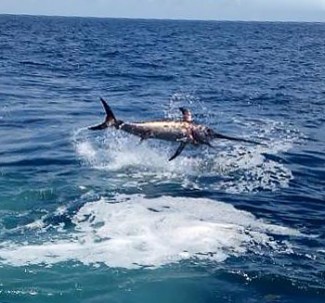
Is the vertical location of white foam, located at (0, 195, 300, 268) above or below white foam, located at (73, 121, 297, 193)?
above

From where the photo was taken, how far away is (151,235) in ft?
44.5

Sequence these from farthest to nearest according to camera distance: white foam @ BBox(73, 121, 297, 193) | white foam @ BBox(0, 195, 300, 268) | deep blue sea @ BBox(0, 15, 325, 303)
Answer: white foam @ BBox(73, 121, 297, 193), white foam @ BBox(0, 195, 300, 268), deep blue sea @ BBox(0, 15, 325, 303)

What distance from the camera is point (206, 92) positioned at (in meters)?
36.4

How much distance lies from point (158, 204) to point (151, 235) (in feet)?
7.64

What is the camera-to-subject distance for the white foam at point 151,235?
12.4 m

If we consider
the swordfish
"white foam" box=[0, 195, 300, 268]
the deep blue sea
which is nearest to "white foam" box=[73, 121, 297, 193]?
the deep blue sea

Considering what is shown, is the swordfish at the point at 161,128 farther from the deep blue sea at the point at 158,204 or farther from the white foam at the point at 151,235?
the white foam at the point at 151,235

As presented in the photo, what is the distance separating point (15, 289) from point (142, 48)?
63.4 meters

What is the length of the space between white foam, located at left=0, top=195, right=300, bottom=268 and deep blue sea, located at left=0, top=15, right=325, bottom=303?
A: 39 mm

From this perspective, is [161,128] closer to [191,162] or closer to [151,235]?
[191,162]

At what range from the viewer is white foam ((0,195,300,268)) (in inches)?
488

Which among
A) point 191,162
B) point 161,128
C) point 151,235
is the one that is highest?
point 161,128

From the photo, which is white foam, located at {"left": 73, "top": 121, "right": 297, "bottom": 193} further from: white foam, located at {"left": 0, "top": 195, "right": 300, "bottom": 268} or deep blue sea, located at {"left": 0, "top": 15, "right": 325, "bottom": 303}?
white foam, located at {"left": 0, "top": 195, "right": 300, "bottom": 268}

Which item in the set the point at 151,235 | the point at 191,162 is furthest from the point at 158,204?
the point at 191,162
